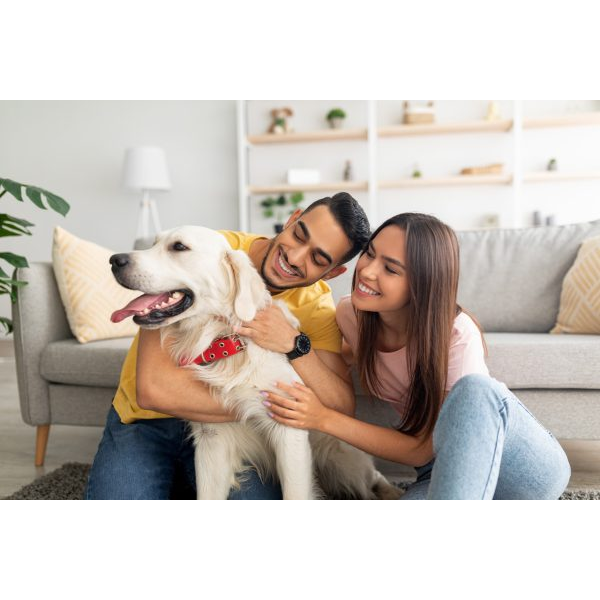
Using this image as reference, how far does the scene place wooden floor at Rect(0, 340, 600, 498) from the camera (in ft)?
7.20

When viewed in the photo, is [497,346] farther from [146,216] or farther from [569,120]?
[146,216]

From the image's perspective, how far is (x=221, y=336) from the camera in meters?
1.45

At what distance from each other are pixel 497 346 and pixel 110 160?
4.80 m

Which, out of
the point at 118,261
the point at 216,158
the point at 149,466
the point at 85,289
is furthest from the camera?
the point at 216,158

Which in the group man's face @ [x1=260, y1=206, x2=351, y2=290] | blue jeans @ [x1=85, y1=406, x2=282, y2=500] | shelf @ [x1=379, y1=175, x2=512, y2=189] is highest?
shelf @ [x1=379, y1=175, x2=512, y2=189]

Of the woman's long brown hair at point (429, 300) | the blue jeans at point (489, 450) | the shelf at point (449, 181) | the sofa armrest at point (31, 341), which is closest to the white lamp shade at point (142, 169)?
the shelf at point (449, 181)

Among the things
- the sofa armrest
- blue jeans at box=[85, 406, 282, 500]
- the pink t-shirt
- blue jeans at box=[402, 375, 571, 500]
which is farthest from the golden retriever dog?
the sofa armrest

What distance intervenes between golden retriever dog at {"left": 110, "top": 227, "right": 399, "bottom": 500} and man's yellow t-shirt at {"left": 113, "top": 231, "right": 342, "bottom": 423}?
138 millimetres

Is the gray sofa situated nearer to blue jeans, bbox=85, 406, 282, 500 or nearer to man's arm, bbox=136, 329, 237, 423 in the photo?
blue jeans, bbox=85, 406, 282, 500

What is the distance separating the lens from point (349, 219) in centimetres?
145

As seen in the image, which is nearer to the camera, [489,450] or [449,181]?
[489,450]

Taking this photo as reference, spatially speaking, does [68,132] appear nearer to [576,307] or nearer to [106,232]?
[106,232]

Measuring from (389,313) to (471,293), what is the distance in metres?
1.26

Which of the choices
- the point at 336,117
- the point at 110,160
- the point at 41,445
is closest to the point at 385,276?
the point at 41,445
